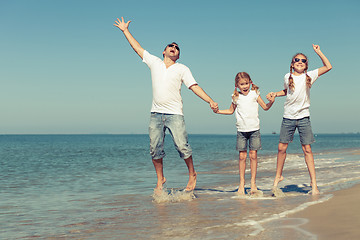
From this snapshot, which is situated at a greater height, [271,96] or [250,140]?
[271,96]

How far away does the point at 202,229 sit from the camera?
11.6ft

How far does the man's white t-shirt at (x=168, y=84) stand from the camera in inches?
218

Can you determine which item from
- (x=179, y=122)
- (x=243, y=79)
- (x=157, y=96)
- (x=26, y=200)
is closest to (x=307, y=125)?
(x=243, y=79)

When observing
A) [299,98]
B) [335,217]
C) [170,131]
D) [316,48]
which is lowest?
[335,217]

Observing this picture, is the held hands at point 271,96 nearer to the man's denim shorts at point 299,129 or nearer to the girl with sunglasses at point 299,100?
the girl with sunglasses at point 299,100

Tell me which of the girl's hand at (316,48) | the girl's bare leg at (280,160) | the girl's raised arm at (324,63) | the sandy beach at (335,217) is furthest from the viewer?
the girl's bare leg at (280,160)

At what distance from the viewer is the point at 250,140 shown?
18.9ft

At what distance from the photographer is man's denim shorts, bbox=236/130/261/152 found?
569 centimetres

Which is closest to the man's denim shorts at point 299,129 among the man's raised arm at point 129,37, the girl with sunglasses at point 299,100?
the girl with sunglasses at point 299,100

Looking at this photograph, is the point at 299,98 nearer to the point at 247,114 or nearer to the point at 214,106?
the point at 247,114

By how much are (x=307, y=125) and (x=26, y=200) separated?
500cm

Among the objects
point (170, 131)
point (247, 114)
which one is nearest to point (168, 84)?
point (170, 131)

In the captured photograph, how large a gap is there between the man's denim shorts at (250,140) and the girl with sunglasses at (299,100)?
39 cm

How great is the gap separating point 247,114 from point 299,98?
80 cm
